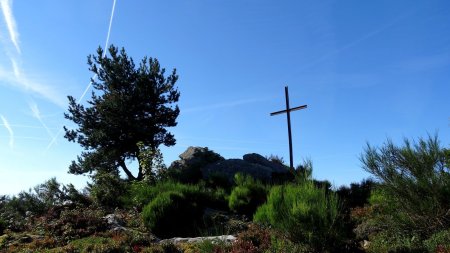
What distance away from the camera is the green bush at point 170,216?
12.4 m

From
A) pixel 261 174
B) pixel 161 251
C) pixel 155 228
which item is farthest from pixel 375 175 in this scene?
pixel 261 174

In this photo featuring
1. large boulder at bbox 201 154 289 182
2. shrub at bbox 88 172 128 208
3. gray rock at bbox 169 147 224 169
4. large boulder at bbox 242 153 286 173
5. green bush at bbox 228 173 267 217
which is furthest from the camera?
large boulder at bbox 242 153 286 173

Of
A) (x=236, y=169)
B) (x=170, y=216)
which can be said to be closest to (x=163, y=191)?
(x=170, y=216)

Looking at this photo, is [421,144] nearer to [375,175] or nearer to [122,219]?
[375,175]

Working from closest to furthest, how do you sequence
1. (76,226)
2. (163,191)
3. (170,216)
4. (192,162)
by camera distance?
(170,216) → (76,226) → (163,191) → (192,162)

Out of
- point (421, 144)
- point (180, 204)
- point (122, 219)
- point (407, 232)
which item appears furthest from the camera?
point (122, 219)

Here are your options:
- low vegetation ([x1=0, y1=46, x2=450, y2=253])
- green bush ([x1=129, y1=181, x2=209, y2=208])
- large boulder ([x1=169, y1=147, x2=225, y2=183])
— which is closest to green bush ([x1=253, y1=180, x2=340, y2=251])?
low vegetation ([x1=0, y1=46, x2=450, y2=253])

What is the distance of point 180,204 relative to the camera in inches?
523

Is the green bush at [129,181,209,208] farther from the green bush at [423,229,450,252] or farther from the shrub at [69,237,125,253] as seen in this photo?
the green bush at [423,229,450,252]

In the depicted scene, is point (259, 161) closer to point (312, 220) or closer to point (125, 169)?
point (125, 169)

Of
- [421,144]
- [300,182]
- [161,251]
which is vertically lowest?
[161,251]

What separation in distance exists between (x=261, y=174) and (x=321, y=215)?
53.6ft

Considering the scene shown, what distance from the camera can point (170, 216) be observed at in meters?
12.7

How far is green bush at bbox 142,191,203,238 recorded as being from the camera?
12438 mm
